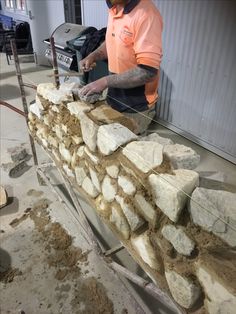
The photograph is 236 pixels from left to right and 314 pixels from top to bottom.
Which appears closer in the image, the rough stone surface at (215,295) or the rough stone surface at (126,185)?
the rough stone surface at (215,295)

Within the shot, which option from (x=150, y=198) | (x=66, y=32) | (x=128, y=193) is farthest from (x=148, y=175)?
(x=66, y=32)

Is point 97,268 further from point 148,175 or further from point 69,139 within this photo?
point 148,175

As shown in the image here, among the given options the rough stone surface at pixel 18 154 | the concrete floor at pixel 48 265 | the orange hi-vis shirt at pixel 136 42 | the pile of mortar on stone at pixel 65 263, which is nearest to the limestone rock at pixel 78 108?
the orange hi-vis shirt at pixel 136 42

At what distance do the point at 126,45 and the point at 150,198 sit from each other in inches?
40.7

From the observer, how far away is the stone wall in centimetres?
107

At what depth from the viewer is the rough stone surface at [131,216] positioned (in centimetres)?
143

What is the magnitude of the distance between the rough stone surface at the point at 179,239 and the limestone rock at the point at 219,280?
0.22 feet

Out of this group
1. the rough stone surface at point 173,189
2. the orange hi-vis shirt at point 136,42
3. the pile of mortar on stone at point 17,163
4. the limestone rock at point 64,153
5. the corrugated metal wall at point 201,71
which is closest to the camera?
the rough stone surface at point 173,189

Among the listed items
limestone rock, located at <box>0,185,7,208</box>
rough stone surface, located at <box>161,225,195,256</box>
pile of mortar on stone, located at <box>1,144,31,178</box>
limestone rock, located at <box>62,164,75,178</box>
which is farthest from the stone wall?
pile of mortar on stone, located at <box>1,144,31,178</box>

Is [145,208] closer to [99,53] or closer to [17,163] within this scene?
[99,53]

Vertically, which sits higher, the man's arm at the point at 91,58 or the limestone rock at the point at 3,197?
the man's arm at the point at 91,58

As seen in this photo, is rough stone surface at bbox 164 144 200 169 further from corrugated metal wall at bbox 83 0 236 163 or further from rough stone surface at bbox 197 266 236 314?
corrugated metal wall at bbox 83 0 236 163

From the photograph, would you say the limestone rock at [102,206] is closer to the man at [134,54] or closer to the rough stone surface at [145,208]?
the rough stone surface at [145,208]

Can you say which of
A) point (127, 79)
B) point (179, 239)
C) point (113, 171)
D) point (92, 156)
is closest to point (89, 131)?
point (92, 156)
